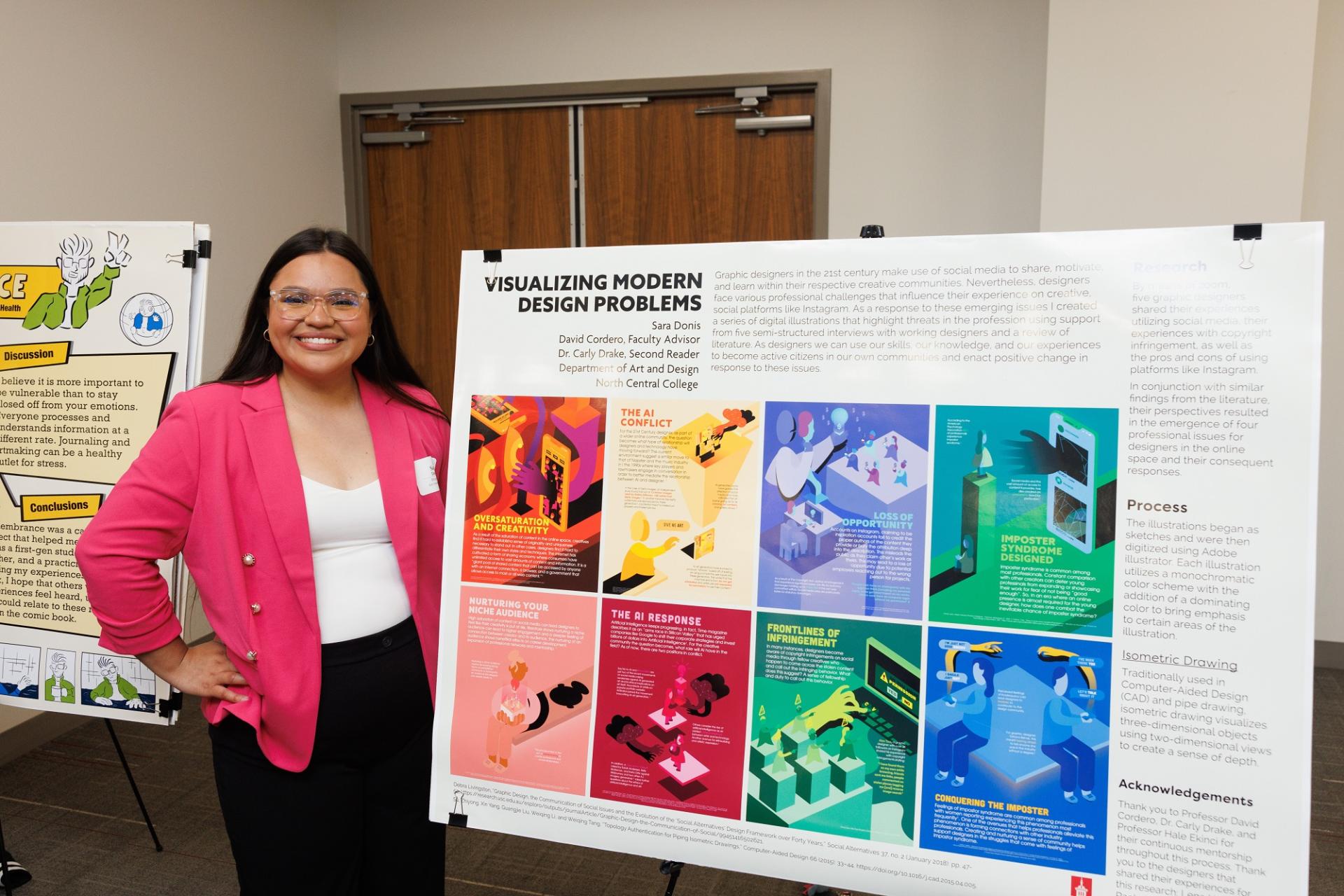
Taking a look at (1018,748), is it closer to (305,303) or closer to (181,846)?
(305,303)

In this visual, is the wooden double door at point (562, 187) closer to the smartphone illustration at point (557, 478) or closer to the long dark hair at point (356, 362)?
the long dark hair at point (356, 362)

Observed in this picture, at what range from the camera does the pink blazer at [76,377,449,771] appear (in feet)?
4.37

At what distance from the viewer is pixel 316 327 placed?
4.67ft

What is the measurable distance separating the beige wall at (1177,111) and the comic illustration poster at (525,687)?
2526 millimetres

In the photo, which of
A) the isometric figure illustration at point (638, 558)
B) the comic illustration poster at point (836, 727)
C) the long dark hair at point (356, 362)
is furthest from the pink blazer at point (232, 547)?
the comic illustration poster at point (836, 727)

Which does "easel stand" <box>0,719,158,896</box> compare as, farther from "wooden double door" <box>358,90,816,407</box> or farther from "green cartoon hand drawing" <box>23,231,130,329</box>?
"wooden double door" <box>358,90,816,407</box>

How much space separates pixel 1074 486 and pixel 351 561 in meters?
1.04

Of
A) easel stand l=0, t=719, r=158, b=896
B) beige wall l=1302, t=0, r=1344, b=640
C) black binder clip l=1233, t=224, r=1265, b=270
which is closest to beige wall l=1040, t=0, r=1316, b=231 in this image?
beige wall l=1302, t=0, r=1344, b=640

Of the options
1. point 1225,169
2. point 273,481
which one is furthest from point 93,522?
point 1225,169

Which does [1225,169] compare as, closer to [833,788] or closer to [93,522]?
[833,788]

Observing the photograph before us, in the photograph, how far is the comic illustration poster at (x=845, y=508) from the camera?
117 centimetres

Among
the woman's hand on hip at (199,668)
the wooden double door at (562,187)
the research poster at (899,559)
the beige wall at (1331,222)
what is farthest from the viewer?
the wooden double door at (562,187)

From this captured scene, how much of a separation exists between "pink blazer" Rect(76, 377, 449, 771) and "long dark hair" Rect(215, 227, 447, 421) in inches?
4.6

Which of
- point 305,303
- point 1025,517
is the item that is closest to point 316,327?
point 305,303
